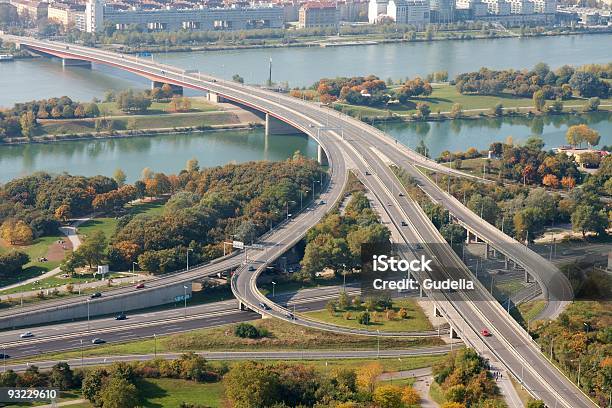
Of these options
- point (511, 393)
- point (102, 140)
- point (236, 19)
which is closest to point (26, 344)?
point (511, 393)

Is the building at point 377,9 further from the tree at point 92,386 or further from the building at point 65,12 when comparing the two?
the tree at point 92,386

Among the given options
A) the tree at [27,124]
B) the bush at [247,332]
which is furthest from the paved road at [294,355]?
the tree at [27,124]

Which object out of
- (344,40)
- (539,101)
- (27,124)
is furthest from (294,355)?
(344,40)

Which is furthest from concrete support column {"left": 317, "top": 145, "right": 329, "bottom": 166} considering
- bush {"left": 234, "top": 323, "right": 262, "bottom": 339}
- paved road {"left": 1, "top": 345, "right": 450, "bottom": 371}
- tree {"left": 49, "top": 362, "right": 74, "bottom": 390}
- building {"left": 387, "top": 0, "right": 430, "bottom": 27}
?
building {"left": 387, "top": 0, "right": 430, "bottom": 27}

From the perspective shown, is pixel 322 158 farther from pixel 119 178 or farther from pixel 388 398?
pixel 388 398

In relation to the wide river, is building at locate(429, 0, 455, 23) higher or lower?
higher

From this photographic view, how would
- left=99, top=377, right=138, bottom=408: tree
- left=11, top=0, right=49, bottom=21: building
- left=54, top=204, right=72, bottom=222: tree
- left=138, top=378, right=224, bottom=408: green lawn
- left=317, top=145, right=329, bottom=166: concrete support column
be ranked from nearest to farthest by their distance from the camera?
left=99, top=377, right=138, bottom=408: tree
left=138, top=378, right=224, bottom=408: green lawn
left=54, top=204, right=72, bottom=222: tree
left=317, top=145, right=329, bottom=166: concrete support column
left=11, top=0, right=49, bottom=21: building

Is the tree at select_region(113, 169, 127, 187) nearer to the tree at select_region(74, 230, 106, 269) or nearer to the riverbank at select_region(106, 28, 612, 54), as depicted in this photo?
the tree at select_region(74, 230, 106, 269)
